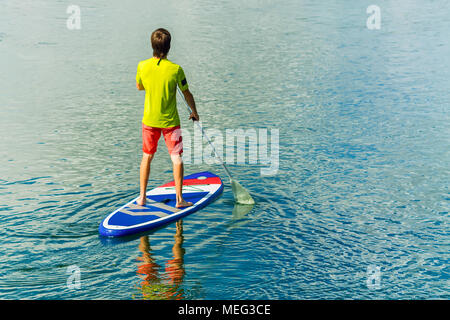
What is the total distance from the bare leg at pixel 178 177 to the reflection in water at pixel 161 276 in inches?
31.2

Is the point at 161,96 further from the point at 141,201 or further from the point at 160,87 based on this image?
the point at 141,201

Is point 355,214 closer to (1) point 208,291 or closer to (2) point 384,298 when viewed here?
(2) point 384,298

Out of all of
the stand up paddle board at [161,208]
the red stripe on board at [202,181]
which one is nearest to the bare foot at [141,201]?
the stand up paddle board at [161,208]

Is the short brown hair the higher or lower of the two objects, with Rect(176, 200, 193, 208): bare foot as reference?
higher

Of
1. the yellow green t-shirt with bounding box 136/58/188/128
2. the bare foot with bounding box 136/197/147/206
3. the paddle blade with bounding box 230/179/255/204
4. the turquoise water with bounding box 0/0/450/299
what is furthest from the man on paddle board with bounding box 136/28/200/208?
the turquoise water with bounding box 0/0/450/299

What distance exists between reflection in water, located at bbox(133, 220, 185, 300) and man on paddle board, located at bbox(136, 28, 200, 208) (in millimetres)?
1057

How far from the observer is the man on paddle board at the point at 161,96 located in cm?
600

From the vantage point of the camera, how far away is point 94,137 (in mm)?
9703

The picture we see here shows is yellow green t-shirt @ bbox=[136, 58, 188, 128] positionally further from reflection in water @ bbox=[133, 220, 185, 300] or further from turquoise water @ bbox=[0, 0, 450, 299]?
reflection in water @ bbox=[133, 220, 185, 300]

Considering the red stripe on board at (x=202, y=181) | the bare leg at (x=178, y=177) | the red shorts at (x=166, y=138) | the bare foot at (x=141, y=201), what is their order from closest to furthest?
the red shorts at (x=166, y=138) → the bare leg at (x=178, y=177) → the bare foot at (x=141, y=201) → the red stripe on board at (x=202, y=181)

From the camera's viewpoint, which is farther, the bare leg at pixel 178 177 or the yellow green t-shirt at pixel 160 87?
the bare leg at pixel 178 177

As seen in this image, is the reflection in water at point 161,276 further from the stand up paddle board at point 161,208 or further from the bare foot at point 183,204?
the bare foot at point 183,204

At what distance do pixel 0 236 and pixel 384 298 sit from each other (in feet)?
12.5

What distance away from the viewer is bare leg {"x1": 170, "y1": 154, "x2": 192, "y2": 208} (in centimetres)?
638
